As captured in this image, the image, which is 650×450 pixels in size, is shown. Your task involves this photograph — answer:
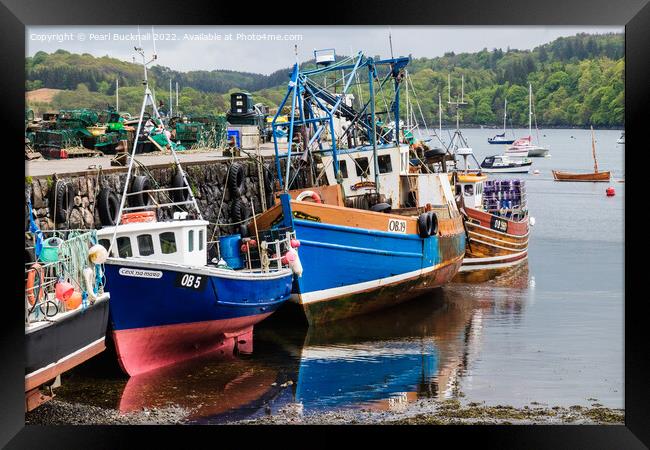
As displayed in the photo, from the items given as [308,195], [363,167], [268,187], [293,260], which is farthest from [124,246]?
[268,187]

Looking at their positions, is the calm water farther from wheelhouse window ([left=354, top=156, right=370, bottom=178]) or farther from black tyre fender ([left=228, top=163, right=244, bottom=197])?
black tyre fender ([left=228, top=163, right=244, bottom=197])

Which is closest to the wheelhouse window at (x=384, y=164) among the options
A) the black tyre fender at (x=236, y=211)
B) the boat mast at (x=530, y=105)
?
the black tyre fender at (x=236, y=211)

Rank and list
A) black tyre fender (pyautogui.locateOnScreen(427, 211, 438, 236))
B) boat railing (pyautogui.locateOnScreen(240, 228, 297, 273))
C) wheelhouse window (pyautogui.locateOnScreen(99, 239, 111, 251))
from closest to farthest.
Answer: wheelhouse window (pyautogui.locateOnScreen(99, 239, 111, 251)), boat railing (pyautogui.locateOnScreen(240, 228, 297, 273)), black tyre fender (pyautogui.locateOnScreen(427, 211, 438, 236))

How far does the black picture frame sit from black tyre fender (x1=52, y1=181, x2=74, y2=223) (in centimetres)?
479

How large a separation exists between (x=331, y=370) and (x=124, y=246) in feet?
10.4

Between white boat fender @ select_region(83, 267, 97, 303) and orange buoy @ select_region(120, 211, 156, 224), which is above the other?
orange buoy @ select_region(120, 211, 156, 224)

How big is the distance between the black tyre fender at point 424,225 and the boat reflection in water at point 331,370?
1.44 metres

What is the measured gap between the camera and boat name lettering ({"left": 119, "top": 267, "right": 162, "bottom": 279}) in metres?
12.8

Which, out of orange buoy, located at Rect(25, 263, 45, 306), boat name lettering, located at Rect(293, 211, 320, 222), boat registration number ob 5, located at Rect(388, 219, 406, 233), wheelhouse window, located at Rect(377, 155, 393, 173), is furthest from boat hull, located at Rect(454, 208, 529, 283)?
orange buoy, located at Rect(25, 263, 45, 306)

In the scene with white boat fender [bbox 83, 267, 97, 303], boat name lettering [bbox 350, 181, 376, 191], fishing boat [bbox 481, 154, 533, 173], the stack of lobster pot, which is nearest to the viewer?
white boat fender [bbox 83, 267, 97, 303]

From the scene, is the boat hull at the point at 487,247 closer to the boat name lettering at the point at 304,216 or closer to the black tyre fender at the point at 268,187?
the black tyre fender at the point at 268,187

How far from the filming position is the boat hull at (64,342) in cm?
1097

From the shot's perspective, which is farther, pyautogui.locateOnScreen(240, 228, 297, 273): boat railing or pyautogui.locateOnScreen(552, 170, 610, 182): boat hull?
pyautogui.locateOnScreen(552, 170, 610, 182): boat hull
